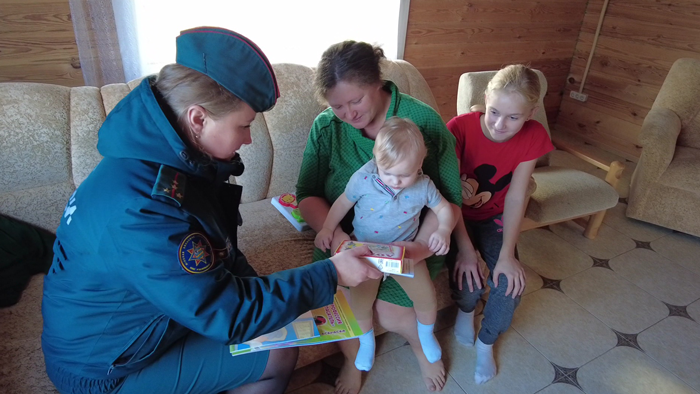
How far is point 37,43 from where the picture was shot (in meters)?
1.99

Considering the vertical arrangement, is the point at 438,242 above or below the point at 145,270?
below

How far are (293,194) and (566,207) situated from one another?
1.38 metres

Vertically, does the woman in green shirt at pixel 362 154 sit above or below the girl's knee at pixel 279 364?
above

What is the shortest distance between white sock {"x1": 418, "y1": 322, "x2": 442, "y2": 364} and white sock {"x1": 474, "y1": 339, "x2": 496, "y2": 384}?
21 centimetres

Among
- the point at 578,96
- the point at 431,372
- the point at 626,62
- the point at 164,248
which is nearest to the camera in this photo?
the point at 164,248

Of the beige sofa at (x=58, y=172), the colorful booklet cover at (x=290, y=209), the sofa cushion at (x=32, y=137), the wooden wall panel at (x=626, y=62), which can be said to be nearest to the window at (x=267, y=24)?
the beige sofa at (x=58, y=172)

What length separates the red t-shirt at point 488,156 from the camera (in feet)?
5.37

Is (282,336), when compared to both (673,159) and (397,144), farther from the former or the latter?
(673,159)

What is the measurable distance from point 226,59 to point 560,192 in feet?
6.27

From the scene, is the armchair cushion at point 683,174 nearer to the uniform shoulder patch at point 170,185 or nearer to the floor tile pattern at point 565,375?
the floor tile pattern at point 565,375

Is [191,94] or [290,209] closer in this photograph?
[191,94]

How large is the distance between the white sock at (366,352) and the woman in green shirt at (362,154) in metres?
0.04

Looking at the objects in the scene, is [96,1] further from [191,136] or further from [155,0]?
[191,136]

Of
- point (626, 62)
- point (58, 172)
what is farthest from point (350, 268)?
point (626, 62)
